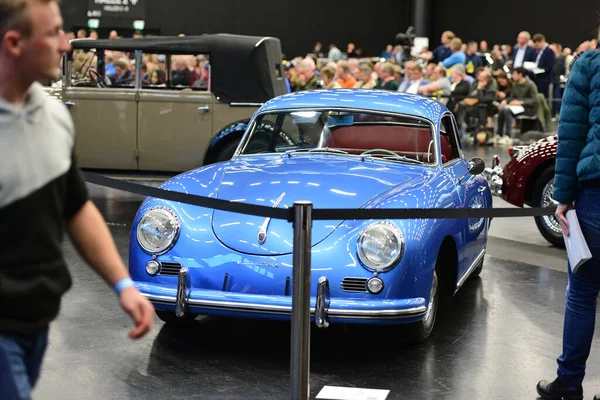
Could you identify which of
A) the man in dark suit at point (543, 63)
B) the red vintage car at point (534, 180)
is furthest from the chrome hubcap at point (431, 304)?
the man in dark suit at point (543, 63)

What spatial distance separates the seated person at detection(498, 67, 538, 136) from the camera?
65.7 ft

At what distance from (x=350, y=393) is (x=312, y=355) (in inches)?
26.5

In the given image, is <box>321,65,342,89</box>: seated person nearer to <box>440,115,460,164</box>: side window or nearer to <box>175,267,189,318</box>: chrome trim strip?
<box>440,115,460,164</box>: side window

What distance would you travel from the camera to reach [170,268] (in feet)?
18.6

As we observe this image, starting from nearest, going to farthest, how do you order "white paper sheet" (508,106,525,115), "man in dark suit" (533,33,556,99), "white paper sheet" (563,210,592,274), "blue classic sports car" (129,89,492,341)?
"white paper sheet" (563,210,592,274), "blue classic sports car" (129,89,492,341), "white paper sheet" (508,106,525,115), "man in dark suit" (533,33,556,99)

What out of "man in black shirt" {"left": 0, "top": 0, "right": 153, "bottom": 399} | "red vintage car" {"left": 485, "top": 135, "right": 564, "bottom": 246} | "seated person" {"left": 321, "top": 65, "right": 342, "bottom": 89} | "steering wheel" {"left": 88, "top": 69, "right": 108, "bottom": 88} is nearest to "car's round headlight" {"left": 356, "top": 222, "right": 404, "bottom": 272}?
"man in black shirt" {"left": 0, "top": 0, "right": 153, "bottom": 399}

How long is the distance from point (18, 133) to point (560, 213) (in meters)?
2.92

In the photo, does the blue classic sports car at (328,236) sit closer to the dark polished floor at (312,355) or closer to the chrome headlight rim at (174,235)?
the chrome headlight rim at (174,235)

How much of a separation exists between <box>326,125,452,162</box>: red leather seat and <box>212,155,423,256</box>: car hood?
1.13 feet

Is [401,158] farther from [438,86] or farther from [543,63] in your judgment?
[543,63]

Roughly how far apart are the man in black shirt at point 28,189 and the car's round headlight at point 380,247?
2995 millimetres

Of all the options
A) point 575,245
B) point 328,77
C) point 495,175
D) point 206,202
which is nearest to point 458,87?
point 328,77

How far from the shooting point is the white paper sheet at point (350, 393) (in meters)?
5.03

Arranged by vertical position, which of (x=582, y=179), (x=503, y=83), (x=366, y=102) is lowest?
(x=503, y=83)
